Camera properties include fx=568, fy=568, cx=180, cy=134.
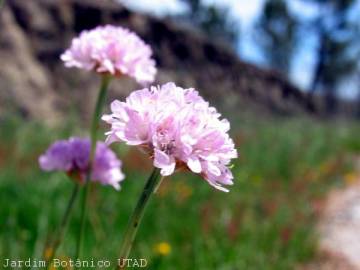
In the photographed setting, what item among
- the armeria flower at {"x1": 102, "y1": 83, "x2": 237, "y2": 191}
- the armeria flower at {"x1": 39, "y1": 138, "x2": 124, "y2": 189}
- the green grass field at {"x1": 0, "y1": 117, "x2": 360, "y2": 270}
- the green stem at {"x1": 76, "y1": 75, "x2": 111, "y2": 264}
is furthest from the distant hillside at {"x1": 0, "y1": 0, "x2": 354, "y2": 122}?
the armeria flower at {"x1": 102, "y1": 83, "x2": 237, "y2": 191}

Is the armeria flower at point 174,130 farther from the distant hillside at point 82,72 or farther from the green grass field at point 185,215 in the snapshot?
the distant hillside at point 82,72

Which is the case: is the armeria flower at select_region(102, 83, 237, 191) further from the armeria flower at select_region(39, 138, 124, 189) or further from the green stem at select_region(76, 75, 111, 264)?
the armeria flower at select_region(39, 138, 124, 189)

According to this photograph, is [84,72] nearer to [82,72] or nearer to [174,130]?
[82,72]

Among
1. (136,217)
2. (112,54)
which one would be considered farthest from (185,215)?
(136,217)

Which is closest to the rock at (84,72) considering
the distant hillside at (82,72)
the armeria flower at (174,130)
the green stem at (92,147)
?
the distant hillside at (82,72)

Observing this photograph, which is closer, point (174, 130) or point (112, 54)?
point (174, 130)

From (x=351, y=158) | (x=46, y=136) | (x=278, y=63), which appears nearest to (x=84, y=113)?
(x=46, y=136)
